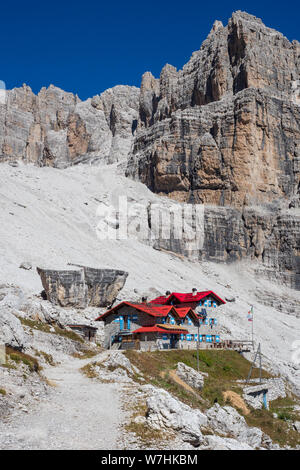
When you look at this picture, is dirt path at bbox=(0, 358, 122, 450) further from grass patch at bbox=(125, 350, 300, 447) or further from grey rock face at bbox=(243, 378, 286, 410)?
grey rock face at bbox=(243, 378, 286, 410)

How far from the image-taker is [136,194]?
365 ft

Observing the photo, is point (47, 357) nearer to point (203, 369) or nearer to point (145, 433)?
point (145, 433)

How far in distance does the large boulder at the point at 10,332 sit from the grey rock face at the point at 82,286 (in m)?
23.5

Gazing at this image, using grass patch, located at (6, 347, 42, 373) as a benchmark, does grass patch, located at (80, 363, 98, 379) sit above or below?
below

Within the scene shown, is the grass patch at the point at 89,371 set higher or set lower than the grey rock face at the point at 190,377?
higher

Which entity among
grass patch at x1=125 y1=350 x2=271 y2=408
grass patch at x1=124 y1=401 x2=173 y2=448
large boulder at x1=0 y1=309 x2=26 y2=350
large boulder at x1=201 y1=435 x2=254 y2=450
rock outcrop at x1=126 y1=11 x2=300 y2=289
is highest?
rock outcrop at x1=126 y1=11 x2=300 y2=289

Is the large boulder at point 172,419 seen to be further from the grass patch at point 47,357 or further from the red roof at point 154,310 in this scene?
the red roof at point 154,310

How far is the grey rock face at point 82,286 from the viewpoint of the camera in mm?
45875

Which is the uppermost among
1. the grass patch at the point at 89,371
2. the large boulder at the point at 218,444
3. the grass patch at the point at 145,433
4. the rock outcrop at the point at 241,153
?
the rock outcrop at the point at 241,153

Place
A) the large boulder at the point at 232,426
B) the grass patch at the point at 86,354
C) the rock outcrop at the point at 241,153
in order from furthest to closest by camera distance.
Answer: the rock outcrop at the point at 241,153 → the grass patch at the point at 86,354 → the large boulder at the point at 232,426

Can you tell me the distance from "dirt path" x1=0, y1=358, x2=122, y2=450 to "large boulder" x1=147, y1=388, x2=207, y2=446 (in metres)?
1.28

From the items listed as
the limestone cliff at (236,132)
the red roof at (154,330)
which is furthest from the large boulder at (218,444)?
the limestone cliff at (236,132)

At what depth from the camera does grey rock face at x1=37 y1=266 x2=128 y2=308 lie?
151ft

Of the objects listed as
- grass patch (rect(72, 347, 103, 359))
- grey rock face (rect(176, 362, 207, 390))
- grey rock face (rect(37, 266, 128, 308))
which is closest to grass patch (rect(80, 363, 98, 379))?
grass patch (rect(72, 347, 103, 359))
